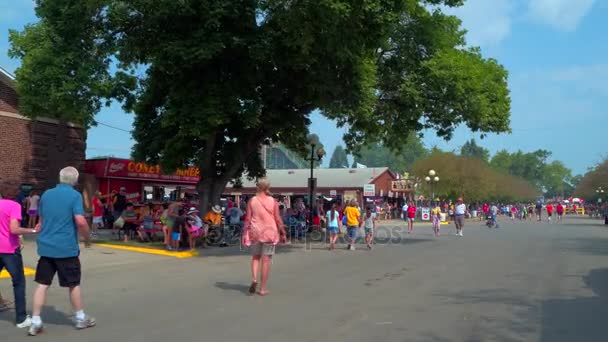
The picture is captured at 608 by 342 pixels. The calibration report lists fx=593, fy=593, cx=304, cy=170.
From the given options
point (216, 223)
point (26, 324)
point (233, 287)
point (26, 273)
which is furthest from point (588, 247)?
point (26, 324)

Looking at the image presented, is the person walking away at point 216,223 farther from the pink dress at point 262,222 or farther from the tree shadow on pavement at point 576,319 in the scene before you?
the tree shadow on pavement at point 576,319

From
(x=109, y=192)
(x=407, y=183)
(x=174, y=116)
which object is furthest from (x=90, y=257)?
(x=407, y=183)

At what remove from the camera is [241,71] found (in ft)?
54.4

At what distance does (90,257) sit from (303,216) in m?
10.9

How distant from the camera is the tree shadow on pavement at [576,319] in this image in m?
6.79

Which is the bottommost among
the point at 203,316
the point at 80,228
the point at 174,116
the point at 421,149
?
the point at 203,316

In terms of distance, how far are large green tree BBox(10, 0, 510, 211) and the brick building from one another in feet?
20.4

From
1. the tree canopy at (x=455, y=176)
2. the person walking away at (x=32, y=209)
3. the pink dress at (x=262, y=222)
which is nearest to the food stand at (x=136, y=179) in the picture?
the person walking away at (x=32, y=209)

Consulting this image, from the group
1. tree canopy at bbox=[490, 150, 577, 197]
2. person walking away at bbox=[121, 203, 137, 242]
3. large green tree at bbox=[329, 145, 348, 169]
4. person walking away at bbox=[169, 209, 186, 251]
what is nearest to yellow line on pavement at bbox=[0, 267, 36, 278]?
person walking away at bbox=[169, 209, 186, 251]

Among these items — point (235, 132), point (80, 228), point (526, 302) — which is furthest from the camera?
point (235, 132)

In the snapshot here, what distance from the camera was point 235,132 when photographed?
65.4 feet

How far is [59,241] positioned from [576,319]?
21.3 ft

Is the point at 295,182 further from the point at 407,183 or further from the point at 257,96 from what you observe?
the point at 257,96

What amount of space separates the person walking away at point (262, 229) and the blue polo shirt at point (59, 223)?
10.7 feet
